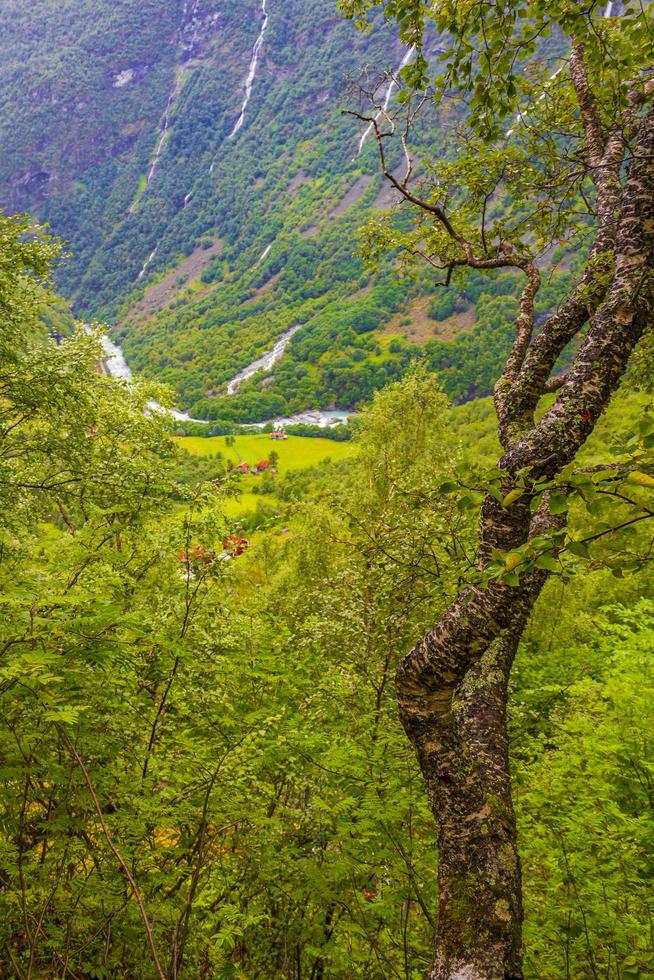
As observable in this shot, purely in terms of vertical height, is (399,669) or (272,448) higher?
(272,448)

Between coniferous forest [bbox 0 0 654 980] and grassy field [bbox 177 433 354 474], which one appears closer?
coniferous forest [bbox 0 0 654 980]

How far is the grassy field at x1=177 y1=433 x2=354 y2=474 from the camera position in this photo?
370ft

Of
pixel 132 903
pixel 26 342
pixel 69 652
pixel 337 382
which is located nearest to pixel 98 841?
pixel 132 903

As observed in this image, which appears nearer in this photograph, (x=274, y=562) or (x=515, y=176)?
(x=515, y=176)

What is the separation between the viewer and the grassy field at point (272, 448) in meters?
113

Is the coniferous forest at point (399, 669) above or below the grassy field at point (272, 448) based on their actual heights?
below

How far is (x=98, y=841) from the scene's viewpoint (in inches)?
214

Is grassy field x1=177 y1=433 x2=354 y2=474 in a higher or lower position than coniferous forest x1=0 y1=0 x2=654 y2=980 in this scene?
higher

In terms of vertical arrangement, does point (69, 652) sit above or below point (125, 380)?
below

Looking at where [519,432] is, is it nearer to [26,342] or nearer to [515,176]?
[515,176]

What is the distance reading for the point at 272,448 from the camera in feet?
412

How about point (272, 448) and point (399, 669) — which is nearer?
point (399, 669)

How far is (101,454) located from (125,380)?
8129 millimetres

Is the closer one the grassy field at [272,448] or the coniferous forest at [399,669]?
the coniferous forest at [399,669]
